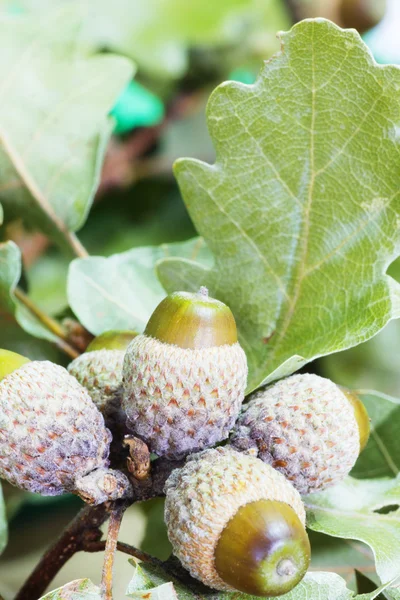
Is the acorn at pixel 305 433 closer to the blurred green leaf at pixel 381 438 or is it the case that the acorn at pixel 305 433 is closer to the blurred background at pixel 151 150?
the blurred green leaf at pixel 381 438

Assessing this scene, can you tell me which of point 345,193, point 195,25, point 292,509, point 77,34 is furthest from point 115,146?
point 292,509

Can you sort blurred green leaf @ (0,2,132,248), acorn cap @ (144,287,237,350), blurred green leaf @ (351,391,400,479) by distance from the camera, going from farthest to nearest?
blurred green leaf @ (0,2,132,248) < blurred green leaf @ (351,391,400,479) < acorn cap @ (144,287,237,350)

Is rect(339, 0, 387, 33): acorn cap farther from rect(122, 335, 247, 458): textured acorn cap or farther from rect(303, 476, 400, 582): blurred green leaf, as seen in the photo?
rect(122, 335, 247, 458): textured acorn cap

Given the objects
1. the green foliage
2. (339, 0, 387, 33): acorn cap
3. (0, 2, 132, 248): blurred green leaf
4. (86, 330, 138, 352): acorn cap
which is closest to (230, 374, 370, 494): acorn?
(86, 330, 138, 352): acorn cap

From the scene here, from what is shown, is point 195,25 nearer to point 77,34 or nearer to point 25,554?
point 77,34

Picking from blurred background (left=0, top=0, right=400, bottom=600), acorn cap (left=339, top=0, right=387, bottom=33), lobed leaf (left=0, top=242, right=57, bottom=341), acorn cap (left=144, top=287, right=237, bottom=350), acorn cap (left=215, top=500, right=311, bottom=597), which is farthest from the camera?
acorn cap (left=339, top=0, right=387, bottom=33)

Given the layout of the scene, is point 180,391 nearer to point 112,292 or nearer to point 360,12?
point 112,292
